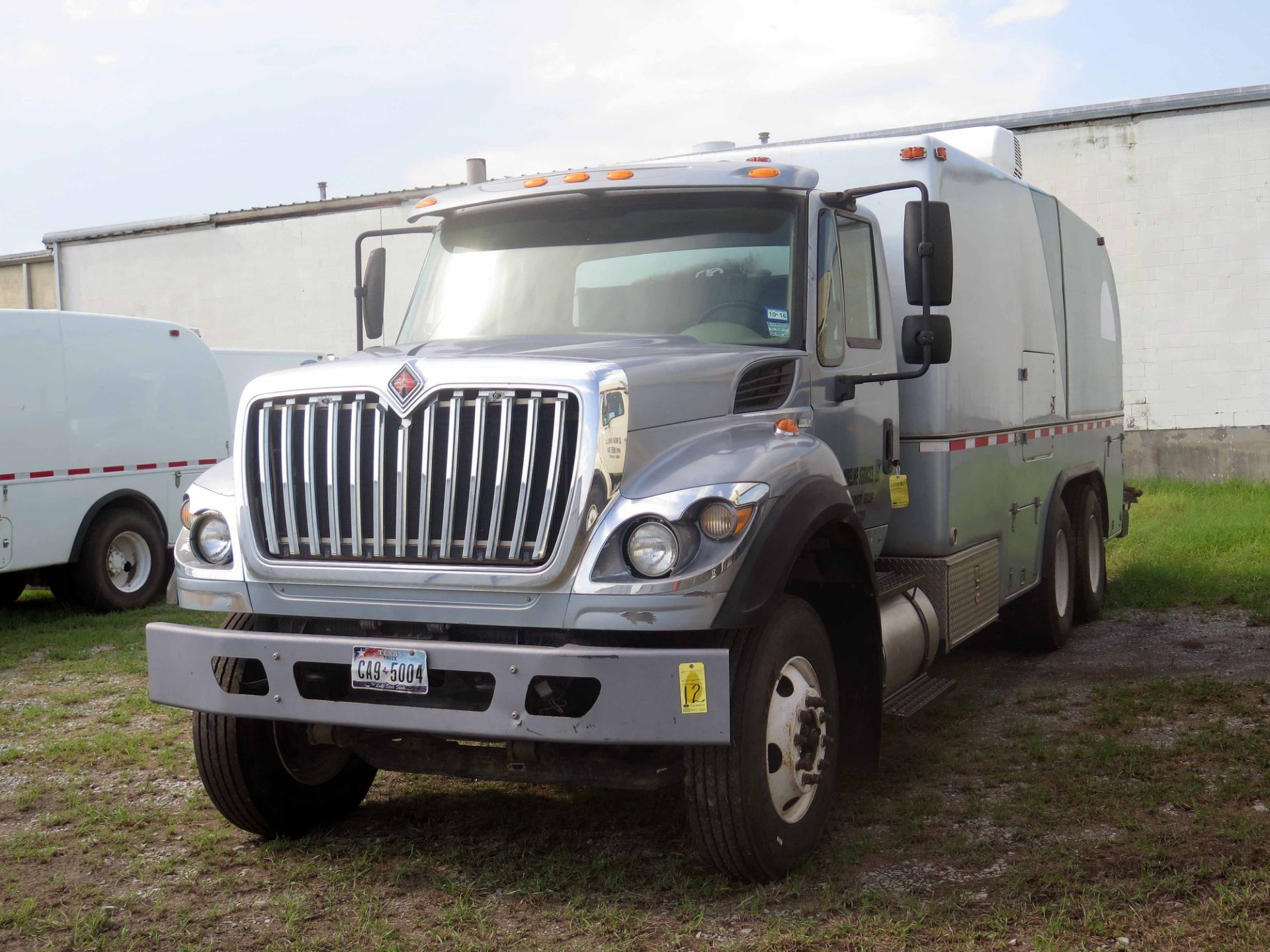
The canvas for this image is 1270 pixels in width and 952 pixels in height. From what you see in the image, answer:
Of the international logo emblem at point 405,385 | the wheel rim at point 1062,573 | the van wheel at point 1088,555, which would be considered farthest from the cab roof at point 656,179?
the van wheel at point 1088,555

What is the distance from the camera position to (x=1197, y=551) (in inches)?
502

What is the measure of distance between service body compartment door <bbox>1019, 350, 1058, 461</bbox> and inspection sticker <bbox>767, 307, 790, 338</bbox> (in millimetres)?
3036

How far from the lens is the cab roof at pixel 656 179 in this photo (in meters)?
5.32

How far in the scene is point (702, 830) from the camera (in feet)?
14.0

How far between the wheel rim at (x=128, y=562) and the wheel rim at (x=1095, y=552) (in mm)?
8095

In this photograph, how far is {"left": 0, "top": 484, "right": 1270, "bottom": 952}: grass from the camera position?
163 inches

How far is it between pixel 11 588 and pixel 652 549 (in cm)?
951

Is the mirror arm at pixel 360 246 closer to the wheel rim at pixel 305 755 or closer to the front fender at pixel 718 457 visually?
the wheel rim at pixel 305 755

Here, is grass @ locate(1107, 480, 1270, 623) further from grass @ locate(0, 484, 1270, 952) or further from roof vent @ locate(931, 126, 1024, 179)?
roof vent @ locate(931, 126, 1024, 179)

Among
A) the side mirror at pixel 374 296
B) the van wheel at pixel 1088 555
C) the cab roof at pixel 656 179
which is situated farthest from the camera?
the van wheel at pixel 1088 555

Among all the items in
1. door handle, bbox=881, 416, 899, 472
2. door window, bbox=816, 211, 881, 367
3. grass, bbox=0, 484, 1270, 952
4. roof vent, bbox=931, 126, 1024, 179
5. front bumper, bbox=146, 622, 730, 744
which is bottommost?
grass, bbox=0, 484, 1270, 952

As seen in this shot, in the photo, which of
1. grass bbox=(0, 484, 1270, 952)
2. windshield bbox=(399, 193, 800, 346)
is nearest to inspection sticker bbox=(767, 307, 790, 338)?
windshield bbox=(399, 193, 800, 346)

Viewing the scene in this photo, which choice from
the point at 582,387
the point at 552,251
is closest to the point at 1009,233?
the point at 552,251

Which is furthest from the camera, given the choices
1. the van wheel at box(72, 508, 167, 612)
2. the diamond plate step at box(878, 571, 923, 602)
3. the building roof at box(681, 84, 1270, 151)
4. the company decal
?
the building roof at box(681, 84, 1270, 151)
